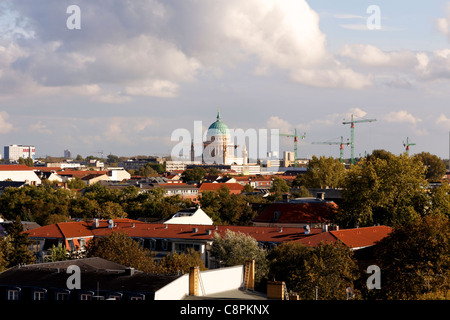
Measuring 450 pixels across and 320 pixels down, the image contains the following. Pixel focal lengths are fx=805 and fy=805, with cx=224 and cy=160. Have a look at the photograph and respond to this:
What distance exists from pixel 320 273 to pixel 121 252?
13003 mm

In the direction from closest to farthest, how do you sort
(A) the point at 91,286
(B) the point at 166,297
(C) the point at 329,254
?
(B) the point at 166,297 → (A) the point at 91,286 → (C) the point at 329,254

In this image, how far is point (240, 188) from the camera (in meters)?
158

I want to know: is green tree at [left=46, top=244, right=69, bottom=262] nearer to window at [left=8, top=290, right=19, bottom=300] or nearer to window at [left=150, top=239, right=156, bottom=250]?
window at [left=150, top=239, right=156, bottom=250]

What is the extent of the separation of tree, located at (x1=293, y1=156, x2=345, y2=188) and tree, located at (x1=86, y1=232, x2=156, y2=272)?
259 feet

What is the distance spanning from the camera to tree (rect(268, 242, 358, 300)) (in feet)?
130

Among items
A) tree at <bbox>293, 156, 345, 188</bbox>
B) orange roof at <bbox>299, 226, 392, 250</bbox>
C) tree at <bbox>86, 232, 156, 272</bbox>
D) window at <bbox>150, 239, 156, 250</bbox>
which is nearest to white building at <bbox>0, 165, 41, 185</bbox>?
tree at <bbox>293, 156, 345, 188</bbox>

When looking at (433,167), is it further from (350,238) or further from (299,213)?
(350,238)

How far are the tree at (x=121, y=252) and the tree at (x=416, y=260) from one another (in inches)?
508

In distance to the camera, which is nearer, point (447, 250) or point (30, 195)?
point (447, 250)

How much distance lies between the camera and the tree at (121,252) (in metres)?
45.8

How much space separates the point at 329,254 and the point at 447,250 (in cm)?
630
